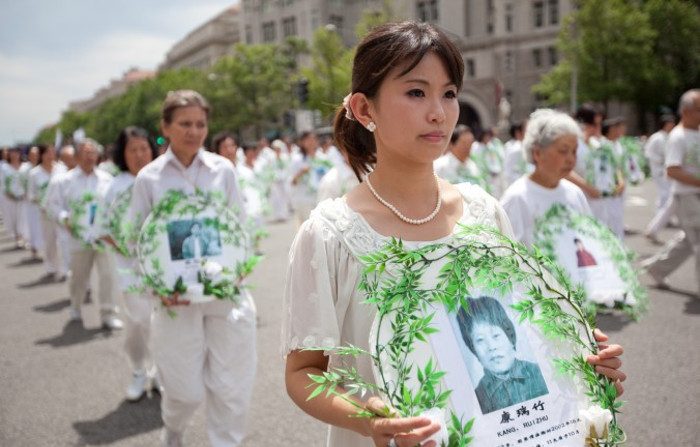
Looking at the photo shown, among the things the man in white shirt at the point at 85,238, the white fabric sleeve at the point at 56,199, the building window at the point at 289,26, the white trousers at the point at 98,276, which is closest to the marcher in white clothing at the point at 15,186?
the white fabric sleeve at the point at 56,199

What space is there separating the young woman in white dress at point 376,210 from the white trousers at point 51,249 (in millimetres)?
10973

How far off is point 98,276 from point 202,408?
11.4ft

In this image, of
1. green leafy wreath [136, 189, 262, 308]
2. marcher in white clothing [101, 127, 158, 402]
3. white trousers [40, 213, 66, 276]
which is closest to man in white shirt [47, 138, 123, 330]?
marcher in white clothing [101, 127, 158, 402]

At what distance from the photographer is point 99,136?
85312 mm

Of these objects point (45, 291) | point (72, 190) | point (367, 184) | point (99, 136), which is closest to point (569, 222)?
point (367, 184)

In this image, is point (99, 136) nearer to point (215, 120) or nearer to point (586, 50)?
point (215, 120)

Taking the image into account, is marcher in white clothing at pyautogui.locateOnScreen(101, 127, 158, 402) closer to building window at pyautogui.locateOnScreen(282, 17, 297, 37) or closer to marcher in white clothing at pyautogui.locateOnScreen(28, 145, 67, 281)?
marcher in white clothing at pyautogui.locateOnScreen(28, 145, 67, 281)

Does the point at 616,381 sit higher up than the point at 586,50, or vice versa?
the point at 586,50

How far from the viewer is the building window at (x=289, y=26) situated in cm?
6950

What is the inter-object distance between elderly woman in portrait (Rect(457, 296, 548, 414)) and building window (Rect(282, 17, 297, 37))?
71.4 meters

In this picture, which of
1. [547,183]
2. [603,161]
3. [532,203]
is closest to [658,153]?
[603,161]

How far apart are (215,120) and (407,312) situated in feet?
186

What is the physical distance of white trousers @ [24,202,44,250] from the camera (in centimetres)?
1393

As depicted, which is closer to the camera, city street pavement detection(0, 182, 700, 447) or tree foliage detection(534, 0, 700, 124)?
city street pavement detection(0, 182, 700, 447)
